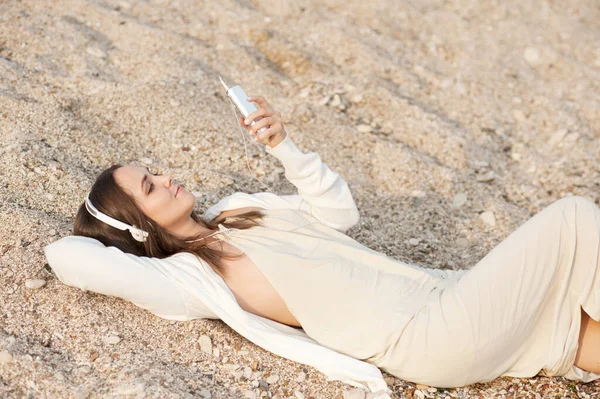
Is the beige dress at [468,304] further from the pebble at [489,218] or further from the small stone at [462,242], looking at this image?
the pebble at [489,218]

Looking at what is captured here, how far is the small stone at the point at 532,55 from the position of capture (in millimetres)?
5777

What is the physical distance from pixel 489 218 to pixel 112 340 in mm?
2395

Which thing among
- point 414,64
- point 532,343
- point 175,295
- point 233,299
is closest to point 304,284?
point 233,299

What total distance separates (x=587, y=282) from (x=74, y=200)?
2457 millimetres

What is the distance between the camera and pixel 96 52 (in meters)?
4.75

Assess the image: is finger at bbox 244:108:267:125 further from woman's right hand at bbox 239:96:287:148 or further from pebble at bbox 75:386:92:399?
pebble at bbox 75:386:92:399

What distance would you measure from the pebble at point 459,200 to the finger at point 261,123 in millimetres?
1756

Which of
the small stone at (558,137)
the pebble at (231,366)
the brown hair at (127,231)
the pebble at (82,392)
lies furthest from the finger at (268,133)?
the small stone at (558,137)

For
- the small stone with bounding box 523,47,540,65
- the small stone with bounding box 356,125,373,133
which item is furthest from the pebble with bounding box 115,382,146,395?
the small stone with bounding box 523,47,540,65

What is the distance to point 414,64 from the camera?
5.42m

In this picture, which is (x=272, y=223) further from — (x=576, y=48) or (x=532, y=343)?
(x=576, y=48)

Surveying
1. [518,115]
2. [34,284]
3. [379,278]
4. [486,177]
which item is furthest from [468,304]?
[518,115]

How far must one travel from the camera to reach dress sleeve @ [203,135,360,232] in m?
3.01

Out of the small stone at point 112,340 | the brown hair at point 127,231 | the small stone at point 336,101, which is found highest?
the small stone at point 336,101
